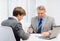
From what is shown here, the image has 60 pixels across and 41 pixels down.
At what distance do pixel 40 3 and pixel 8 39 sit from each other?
7.57 feet

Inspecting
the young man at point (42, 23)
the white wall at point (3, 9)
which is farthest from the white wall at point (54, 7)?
the white wall at point (3, 9)

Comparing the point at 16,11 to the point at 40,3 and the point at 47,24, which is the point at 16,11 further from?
the point at 40,3

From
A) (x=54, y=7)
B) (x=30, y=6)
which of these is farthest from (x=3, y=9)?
(x=54, y=7)

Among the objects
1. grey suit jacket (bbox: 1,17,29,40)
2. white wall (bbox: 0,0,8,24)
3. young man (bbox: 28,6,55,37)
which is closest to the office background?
white wall (bbox: 0,0,8,24)

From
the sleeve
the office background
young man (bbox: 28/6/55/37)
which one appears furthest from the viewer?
the office background

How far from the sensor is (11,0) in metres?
4.29

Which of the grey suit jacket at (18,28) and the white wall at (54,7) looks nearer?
the grey suit jacket at (18,28)

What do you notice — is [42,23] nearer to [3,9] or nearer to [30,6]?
[30,6]

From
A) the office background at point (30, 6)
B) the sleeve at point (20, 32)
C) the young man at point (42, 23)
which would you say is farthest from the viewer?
Result: the office background at point (30, 6)

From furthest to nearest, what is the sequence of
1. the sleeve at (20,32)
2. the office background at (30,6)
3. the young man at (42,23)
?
the office background at (30,6)
the young man at (42,23)
the sleeve at (20,32)

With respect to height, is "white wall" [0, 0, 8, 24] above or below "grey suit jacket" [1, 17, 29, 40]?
above

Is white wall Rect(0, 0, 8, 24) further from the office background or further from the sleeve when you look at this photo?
the sleeve

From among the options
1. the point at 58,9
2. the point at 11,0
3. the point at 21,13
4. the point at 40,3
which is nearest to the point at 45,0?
the point at 40,3

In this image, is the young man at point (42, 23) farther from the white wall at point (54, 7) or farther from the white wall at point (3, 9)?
the white wall at point (3, 9)
